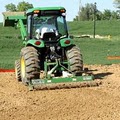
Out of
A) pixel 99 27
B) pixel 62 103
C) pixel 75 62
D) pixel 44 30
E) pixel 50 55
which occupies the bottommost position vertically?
pixel 99 27

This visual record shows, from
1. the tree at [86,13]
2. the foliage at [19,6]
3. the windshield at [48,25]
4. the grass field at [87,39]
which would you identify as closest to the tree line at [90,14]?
the tree at [86,13]

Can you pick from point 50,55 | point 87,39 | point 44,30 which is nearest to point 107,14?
point 87,39

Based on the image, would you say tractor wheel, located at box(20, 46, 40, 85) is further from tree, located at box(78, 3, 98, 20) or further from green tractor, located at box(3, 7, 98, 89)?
tree, located at box(78, 3, 98, 20)

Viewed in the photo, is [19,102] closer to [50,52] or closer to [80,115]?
[80,115]

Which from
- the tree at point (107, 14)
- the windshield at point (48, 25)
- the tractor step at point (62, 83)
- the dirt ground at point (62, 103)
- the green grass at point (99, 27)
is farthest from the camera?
the tree at point (107, 14)

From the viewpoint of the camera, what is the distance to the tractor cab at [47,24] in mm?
12734

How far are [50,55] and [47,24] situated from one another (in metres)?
1.27

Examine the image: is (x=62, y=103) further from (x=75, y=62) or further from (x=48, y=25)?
(x=48, y=25)

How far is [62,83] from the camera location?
37.2 feet

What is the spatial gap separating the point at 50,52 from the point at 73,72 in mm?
924

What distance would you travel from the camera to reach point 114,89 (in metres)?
10.8

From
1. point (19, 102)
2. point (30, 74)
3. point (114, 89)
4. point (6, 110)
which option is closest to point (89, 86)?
point (114, 89)

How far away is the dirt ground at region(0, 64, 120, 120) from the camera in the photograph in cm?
797

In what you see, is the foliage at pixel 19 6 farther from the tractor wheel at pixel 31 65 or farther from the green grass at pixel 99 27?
the tractor wheel at pixel 31 65
